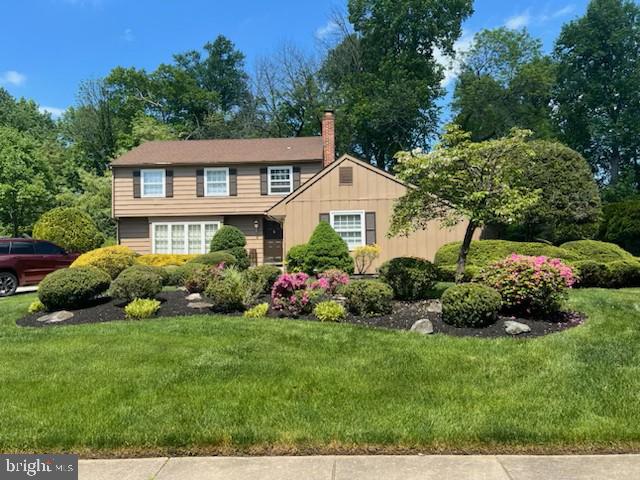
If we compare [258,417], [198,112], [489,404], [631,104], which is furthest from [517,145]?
[198,112]

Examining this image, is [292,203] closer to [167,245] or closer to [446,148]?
[167,245]

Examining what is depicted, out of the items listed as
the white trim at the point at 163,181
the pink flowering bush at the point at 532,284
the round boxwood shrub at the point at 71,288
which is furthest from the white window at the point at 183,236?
the pink flowering bush at the point at 532,284

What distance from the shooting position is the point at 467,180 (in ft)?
32.0

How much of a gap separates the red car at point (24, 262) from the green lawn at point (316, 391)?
759 cm

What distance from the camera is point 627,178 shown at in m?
33.7

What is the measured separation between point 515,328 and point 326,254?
10004mm

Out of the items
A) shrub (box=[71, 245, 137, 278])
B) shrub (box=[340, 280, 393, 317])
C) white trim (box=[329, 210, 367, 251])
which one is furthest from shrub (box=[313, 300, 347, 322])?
white trim (box=[329, 210, 367, 251])

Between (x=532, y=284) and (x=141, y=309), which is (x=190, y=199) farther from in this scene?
(x=532, y=284)

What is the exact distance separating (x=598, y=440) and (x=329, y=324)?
471cm

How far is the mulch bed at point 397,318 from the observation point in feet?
25.4

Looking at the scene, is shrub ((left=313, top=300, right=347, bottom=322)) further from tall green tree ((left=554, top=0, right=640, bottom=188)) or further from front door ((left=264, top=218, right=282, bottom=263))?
tall green tree ((left=554, top=0, right=640, bottom=188))

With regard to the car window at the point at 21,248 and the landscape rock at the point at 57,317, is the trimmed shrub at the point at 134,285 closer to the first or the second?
the landscape rock at the point at 57,317

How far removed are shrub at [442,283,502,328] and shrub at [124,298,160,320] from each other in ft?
17.5

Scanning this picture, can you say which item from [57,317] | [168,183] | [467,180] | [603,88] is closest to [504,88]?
[603,88]
